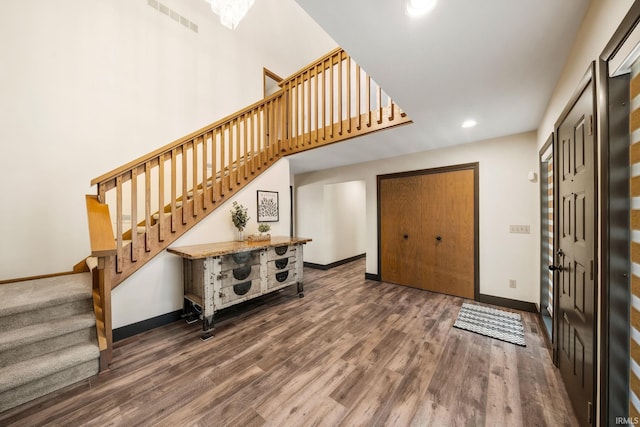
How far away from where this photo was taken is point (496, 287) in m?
3.18

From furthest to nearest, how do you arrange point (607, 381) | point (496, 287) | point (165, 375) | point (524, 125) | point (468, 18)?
point (496, 287) → point (524, 125) → point (165, 375) → point (468, 18) → point (607, 381)

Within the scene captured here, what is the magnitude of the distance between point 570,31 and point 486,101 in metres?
0.82

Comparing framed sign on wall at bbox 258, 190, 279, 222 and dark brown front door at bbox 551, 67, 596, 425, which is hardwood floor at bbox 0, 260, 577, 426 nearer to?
dark brown front door at bbox 551, 67, 596, 425

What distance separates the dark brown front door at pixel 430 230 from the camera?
341 cm

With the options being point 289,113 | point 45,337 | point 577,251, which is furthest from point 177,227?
point 577,251

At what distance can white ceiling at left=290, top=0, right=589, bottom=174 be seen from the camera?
123cm

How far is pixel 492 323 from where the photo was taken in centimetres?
263

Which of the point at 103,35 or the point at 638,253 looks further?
the point at 103,35

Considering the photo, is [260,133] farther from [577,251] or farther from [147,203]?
[577,251]

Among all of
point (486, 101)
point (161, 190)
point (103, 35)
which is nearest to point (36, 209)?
point (161, 190)

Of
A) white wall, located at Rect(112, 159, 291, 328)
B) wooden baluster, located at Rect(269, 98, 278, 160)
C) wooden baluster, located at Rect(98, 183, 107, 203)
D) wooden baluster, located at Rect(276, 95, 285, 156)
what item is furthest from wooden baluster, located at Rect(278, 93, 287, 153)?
wooden baluster, located at Rect(98, 183, 107, 203)

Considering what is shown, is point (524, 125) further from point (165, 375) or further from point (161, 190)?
point (165, 375)

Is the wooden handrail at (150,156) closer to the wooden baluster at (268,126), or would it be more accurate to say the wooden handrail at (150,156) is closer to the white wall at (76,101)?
the wooden baluster at (268,126)

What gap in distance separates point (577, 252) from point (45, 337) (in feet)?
12.1
